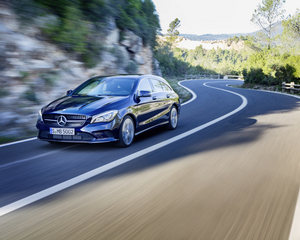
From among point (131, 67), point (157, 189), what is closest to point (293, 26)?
point (131, 67)

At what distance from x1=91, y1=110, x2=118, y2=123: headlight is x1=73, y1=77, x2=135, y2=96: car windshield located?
0.94 m

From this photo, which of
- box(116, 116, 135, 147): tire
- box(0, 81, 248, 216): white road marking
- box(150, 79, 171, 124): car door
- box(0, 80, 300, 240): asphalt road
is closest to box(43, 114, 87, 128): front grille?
box(0, 80, 300, 240): asphalt road

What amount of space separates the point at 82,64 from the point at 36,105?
3.87 metres

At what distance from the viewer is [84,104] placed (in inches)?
283

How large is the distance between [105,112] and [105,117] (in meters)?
0.10

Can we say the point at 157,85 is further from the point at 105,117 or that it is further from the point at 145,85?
the point at 105,117

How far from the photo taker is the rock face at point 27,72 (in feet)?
32.6

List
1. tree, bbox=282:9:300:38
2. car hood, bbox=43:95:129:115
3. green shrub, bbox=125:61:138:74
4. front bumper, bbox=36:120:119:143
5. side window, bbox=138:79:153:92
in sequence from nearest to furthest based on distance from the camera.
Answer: front bumper, bbox=36:120:119:143 < car hood, bbox=43:95:129:115 < side window, bbox=138:79:153:92 < green shrub, bbox=125:61:138:74 < tree, bbox=282:9:300:38

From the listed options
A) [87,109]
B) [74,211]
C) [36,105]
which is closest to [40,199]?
[74,211]

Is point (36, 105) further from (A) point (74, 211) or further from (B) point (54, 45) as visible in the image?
(A) point (74, 211)

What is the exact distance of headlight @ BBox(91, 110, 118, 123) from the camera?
22.5 feet

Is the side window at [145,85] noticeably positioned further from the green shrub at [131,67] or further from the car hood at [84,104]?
the green shrub at [131,67]

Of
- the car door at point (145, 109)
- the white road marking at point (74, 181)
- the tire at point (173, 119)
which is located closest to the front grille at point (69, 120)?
the white road marking at point (74, 181)

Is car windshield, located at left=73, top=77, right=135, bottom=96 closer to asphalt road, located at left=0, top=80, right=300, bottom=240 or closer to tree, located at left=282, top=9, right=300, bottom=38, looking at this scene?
asphalt road, located at left=0, top=80, right=300, bottom=240
